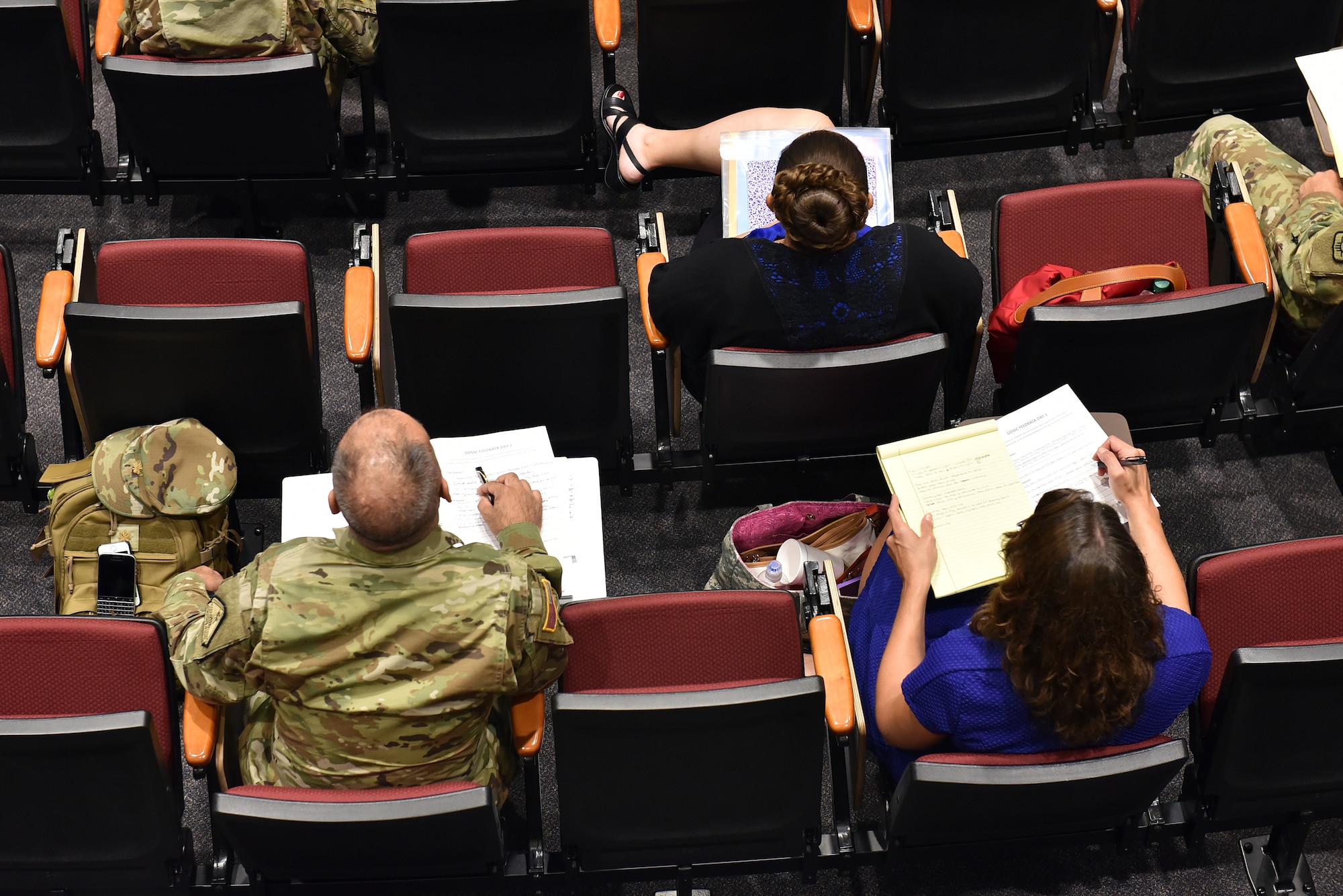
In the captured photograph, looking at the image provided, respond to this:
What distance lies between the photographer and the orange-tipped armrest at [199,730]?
6.78 ft

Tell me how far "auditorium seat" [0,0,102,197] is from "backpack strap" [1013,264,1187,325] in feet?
7.42

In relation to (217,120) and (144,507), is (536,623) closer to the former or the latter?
(144,507)

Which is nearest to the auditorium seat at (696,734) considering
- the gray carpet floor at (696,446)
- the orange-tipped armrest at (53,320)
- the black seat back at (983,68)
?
the gray carpet floor at (696,446)

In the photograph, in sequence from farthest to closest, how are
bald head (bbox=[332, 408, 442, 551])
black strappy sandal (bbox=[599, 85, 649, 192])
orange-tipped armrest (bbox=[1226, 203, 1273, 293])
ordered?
black strappy sandal (bbox=[599, 85, 649, 192]) → orange-tipped armrest (bbox=[1226, 203, 1273, 293]) → bald head (bbox=[332, 408, 442, 551])

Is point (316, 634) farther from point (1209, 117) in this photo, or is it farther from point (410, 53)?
point (1209, 117)

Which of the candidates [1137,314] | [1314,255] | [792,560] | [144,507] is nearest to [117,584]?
[144,507]

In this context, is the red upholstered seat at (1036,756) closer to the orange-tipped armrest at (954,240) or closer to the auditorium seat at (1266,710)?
the auditorium seat at (1266,710)

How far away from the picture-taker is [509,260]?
2.77m

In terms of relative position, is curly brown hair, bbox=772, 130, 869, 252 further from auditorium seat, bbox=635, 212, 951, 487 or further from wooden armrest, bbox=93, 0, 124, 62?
wooden armrest, bbox=93, 0, 124, 62

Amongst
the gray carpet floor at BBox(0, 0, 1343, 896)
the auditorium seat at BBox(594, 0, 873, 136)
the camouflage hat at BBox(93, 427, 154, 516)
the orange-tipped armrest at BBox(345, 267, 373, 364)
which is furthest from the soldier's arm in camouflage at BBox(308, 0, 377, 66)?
the camouflage hat at BBox(93, 427, 154, 516)

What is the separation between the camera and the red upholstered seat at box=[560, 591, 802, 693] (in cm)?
217

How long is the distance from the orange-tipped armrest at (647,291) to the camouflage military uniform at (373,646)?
2.55 feet

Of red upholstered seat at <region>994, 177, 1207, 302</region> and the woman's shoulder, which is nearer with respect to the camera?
the woman's shoulder

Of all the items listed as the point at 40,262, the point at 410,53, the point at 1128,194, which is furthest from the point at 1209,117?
the point at 40,262
